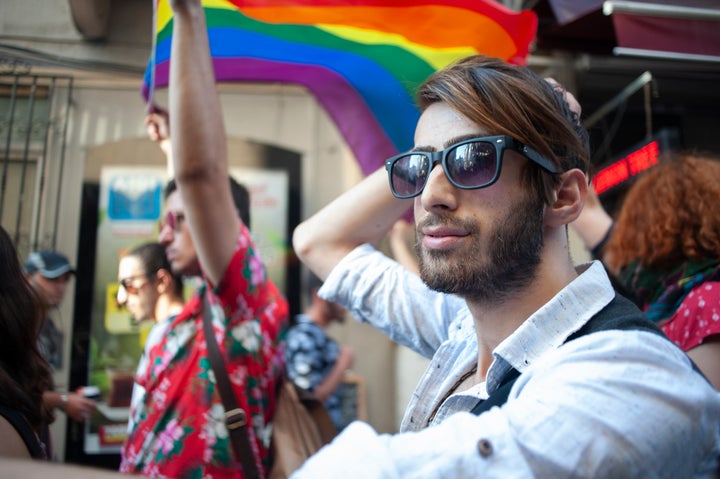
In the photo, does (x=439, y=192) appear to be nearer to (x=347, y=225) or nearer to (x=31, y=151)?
(x=347, y=225)

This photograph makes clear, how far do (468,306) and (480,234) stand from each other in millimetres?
191

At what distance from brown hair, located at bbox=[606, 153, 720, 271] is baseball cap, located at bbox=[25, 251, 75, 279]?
304 cm

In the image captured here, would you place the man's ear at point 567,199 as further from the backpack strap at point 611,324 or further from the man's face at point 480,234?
the backpack strap at point 611,324

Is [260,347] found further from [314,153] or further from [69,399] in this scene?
[314,153]

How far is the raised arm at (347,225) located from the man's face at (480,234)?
58cm

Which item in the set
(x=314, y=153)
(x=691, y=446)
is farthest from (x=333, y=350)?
(x=691, y=446)

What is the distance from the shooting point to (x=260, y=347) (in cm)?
221

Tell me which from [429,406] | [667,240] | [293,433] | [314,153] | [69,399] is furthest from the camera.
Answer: [314,153]

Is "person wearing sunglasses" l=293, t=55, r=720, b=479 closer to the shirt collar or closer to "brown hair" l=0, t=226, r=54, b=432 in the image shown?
the shirt collar

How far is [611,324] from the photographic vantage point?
3.68 feet

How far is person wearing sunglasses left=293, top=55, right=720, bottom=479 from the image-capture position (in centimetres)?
91

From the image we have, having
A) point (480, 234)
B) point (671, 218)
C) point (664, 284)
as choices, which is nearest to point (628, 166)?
point (671, 218)

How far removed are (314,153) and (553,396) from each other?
5.18 metres

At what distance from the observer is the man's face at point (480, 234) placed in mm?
1351
